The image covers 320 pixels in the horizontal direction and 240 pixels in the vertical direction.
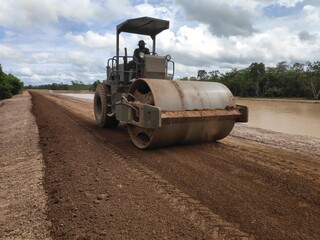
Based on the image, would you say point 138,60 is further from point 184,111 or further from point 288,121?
point 288,121

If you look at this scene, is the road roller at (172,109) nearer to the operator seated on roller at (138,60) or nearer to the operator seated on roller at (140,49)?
the operator seated on roller at (138,60)

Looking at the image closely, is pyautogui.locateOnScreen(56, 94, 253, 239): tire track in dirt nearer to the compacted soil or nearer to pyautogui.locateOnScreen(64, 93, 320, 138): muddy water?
the compacted soil

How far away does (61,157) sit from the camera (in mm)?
6004

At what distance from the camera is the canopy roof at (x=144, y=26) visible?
8.40 m

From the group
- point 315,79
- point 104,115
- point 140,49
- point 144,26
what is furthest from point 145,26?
point 315,79

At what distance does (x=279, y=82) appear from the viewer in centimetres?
6531

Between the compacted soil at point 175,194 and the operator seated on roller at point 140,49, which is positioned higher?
the operator seated on roller at point 140,49

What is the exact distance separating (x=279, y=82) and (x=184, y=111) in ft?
212

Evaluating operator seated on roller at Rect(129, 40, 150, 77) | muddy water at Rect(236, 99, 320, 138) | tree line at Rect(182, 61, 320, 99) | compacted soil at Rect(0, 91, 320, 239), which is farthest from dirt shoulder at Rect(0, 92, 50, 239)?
tree line at Rect(182, 61, 320, 99)

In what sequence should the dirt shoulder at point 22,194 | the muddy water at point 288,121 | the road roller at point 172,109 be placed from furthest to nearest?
1. the muddy water at point 288,121
2. the road roller at point 172,109
3. the dirt shoulder at point 22,194

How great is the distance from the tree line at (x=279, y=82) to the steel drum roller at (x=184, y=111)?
2097 inches

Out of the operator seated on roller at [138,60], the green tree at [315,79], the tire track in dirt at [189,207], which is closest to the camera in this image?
the tire track in dirt at [189,207]

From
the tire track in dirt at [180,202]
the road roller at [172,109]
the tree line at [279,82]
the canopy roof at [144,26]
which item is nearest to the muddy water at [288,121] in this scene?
the road roller at [172,109]

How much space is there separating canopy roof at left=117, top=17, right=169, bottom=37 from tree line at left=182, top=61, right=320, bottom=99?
50674 millimetres
